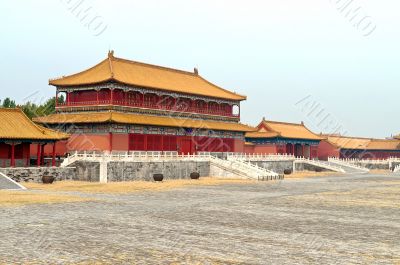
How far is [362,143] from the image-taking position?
99500mm

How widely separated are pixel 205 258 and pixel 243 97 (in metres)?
56.2

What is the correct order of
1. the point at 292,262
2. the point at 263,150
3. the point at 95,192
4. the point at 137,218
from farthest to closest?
the point at 263,150 → the point at 95,192 → the point at 137,218 → the point at 292,262

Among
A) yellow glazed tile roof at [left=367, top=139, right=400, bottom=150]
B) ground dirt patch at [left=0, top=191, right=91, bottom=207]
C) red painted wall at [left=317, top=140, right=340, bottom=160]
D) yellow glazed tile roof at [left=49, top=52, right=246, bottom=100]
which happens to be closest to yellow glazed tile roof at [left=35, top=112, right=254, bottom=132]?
yellow glazed tile roof at [left=49, top=52, right=246, bottom=100]

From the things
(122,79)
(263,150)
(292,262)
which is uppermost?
(122,79)

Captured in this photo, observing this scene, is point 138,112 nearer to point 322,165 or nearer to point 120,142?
point 120,142

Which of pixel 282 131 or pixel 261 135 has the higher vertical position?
pixel 282 131

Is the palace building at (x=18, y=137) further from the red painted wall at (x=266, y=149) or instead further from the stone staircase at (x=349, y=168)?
the stone staircase at (x=349, y=168)

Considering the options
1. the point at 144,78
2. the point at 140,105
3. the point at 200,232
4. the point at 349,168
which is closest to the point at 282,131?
the point at 349,168

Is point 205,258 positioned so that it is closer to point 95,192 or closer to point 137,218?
point 137,218

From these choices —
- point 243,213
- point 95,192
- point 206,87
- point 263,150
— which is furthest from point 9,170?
point 263,150

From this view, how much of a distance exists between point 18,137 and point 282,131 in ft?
152

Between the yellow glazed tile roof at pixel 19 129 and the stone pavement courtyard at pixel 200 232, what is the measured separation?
52.8 feet

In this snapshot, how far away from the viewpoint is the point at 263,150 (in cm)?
7612

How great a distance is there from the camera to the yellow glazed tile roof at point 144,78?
54031 mm
